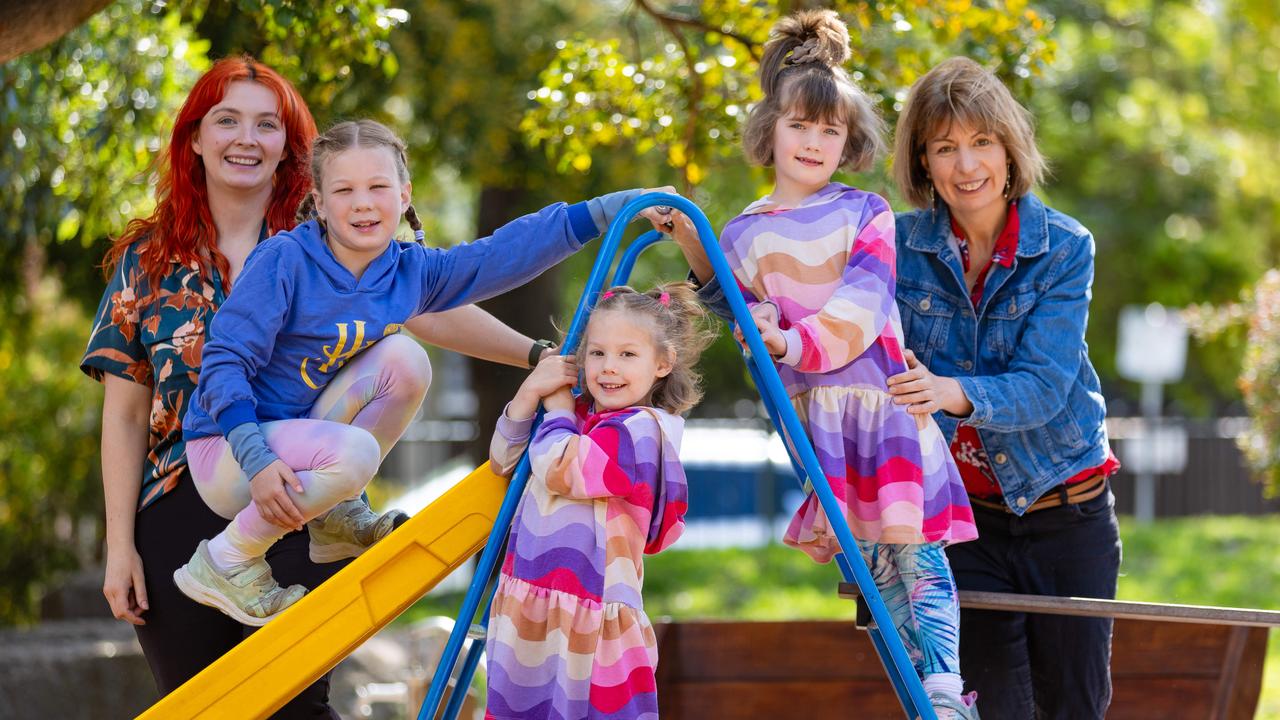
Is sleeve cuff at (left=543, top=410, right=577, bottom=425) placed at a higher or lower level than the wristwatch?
lower

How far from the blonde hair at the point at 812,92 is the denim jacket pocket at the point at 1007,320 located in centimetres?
47

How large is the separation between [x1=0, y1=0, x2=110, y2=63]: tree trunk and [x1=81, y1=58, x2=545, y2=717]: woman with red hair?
30 centimetres

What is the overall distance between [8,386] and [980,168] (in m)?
6.87

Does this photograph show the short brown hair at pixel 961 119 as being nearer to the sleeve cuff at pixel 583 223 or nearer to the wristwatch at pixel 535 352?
the sleeve cuff at pixel 583 223

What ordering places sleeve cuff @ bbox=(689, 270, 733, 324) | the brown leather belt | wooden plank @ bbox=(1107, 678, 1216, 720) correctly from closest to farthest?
sleeve cuff @ bbox=(689, 270, 733, 324)
the brown leather belt
wooden plank @ bbox=(1107, 678, 1216, 720)

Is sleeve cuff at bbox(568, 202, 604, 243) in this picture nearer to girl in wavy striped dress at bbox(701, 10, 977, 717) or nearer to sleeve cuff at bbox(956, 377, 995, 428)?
girl in wavy striped dress at bbox(701, 10, 977, 717)

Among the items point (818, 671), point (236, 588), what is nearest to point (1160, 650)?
point (818, 671)

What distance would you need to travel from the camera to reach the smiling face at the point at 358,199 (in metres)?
3.00

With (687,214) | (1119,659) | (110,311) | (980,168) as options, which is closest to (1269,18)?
(1119,659)

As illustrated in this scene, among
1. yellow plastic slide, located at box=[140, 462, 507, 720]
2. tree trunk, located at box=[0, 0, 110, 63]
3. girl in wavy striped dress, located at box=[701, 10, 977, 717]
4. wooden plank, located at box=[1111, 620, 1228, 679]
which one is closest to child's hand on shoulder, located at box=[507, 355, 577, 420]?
yellow plastic slide, located at box=[140, 462, 507, 720]

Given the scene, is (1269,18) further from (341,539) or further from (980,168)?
(341,539)

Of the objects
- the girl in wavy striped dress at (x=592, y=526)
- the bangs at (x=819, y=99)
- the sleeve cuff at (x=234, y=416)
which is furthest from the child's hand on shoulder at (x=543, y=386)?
the bangs at (x=819, y=99)

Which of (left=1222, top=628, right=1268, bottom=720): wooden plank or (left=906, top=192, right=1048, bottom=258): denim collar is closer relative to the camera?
(left=906, top=192, right=1048, bottom=258): denim collar

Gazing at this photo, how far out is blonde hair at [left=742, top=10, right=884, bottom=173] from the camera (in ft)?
9.98
